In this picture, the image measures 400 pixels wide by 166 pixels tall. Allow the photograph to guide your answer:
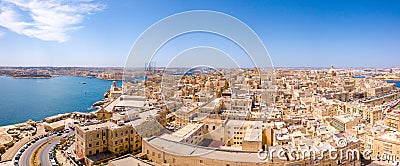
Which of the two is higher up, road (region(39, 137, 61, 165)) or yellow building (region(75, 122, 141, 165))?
yellow building (region(75, 122, 141, 165))

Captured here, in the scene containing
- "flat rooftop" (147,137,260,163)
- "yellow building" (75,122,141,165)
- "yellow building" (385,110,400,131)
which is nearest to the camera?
"flat rooftop" (147,137,260,163)

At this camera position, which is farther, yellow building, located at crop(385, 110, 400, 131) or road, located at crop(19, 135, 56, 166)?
yellow building, located at crop(385, 110, 400, 131)

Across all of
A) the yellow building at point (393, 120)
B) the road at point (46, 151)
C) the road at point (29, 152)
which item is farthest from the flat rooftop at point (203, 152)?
the yellow building at point (393, 120)

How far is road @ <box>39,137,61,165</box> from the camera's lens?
15.6ft

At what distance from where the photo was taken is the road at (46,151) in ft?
15.6

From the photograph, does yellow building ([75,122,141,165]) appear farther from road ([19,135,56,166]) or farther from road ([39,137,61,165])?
road ([19,135,56,166])

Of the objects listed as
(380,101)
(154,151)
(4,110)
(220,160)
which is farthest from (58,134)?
(380,101)

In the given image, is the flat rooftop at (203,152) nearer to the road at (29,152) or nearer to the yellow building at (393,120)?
the road at (29,152)

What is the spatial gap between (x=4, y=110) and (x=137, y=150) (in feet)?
36.6

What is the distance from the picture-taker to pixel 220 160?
11.8 feet

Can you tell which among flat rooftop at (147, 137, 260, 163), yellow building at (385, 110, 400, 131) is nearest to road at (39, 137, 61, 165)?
flat rooftop at (147, 137, 260, 163)

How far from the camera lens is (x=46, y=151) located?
5316 millimetres

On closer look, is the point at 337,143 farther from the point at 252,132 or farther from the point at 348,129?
the point at 348,129

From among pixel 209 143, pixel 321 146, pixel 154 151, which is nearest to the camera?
pixel 321 146
